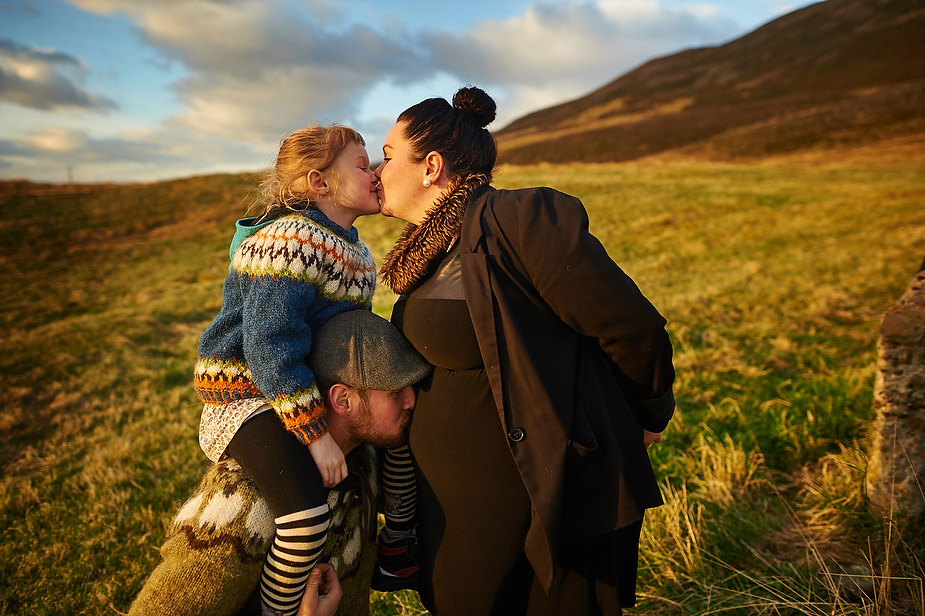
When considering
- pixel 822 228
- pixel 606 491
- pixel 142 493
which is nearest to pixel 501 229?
pixel 606 491

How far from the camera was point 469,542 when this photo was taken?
1.92m

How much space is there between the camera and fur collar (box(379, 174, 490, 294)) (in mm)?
1946

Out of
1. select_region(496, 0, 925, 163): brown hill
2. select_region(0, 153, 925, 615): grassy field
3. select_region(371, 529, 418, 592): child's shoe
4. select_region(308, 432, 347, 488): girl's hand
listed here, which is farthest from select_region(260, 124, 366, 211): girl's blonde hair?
select_region(496, 0, 925, 163): brown hill

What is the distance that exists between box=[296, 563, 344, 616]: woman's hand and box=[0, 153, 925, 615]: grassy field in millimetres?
1277

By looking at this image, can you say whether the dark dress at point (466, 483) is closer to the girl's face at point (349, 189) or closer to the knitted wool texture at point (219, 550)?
the knitted wool texture at point (219, 550)

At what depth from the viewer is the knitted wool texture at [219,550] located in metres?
1.72

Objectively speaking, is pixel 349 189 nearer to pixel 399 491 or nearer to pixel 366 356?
pixel 366 356

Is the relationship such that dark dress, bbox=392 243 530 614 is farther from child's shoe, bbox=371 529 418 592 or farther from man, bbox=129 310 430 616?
child's shoe, bbox=371 529 418 592

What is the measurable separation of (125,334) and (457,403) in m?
11.7

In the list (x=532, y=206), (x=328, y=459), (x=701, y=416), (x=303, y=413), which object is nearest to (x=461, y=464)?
(x=328, y=459)

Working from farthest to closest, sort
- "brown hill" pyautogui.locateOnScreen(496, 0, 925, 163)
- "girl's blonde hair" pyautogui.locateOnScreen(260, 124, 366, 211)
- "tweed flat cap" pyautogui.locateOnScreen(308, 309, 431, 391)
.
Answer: "brown hill" pyautogui.locateOnScreen(496, 0, 925, 163) → "girl's blonde hair" pyautogui.locateOnScreen(260, 124, 366, 211) → "tweed flat cap" pyautogui.locateOnScreen(308, 309, 431, 391)

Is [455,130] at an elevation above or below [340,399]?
above

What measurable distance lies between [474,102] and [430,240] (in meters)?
0.65

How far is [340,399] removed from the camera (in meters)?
2.07
